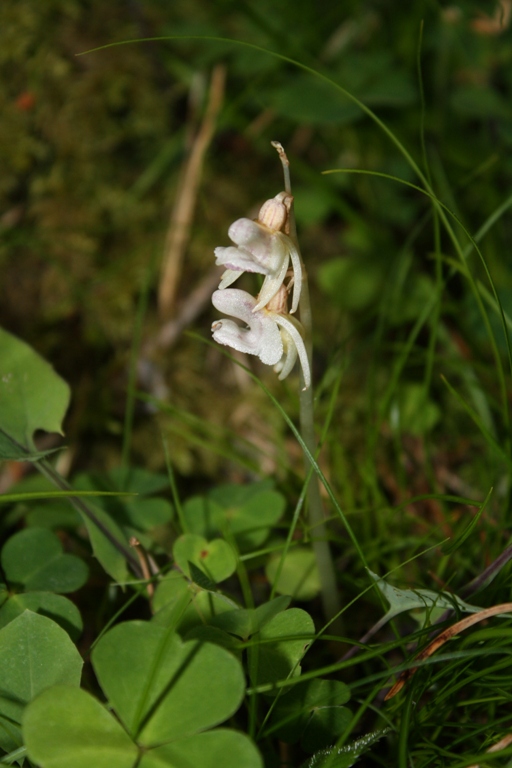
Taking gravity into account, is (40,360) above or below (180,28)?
below

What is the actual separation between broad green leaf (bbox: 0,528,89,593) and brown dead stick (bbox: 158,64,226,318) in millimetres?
1109

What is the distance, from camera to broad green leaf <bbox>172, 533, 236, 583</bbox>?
1228mm

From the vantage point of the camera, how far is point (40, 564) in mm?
1303

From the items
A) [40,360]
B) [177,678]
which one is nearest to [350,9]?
[40,360]

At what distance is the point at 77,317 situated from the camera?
87.7 inches

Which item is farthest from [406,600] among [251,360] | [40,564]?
[251,360]

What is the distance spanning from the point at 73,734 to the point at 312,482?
22.4 inches

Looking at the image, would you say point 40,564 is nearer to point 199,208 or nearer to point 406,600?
point 406,600

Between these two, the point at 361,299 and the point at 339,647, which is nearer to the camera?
the point at 339,647

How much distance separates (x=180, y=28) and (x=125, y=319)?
A: 1.06 m

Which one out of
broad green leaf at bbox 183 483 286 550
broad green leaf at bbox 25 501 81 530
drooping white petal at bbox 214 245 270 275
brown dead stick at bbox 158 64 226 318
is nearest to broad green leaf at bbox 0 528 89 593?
broad green leaf at bbox 25 501 81 530

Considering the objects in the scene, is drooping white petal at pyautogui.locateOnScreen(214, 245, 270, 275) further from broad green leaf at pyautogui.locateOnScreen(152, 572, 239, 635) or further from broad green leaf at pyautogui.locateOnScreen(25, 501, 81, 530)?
broad green leaf at pyautogui.locateOnScreen(25, 501, 81, 530)

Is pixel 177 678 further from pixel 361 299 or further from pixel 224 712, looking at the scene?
pixel 361 299

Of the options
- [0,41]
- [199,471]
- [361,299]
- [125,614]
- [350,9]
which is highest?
[350,9]
